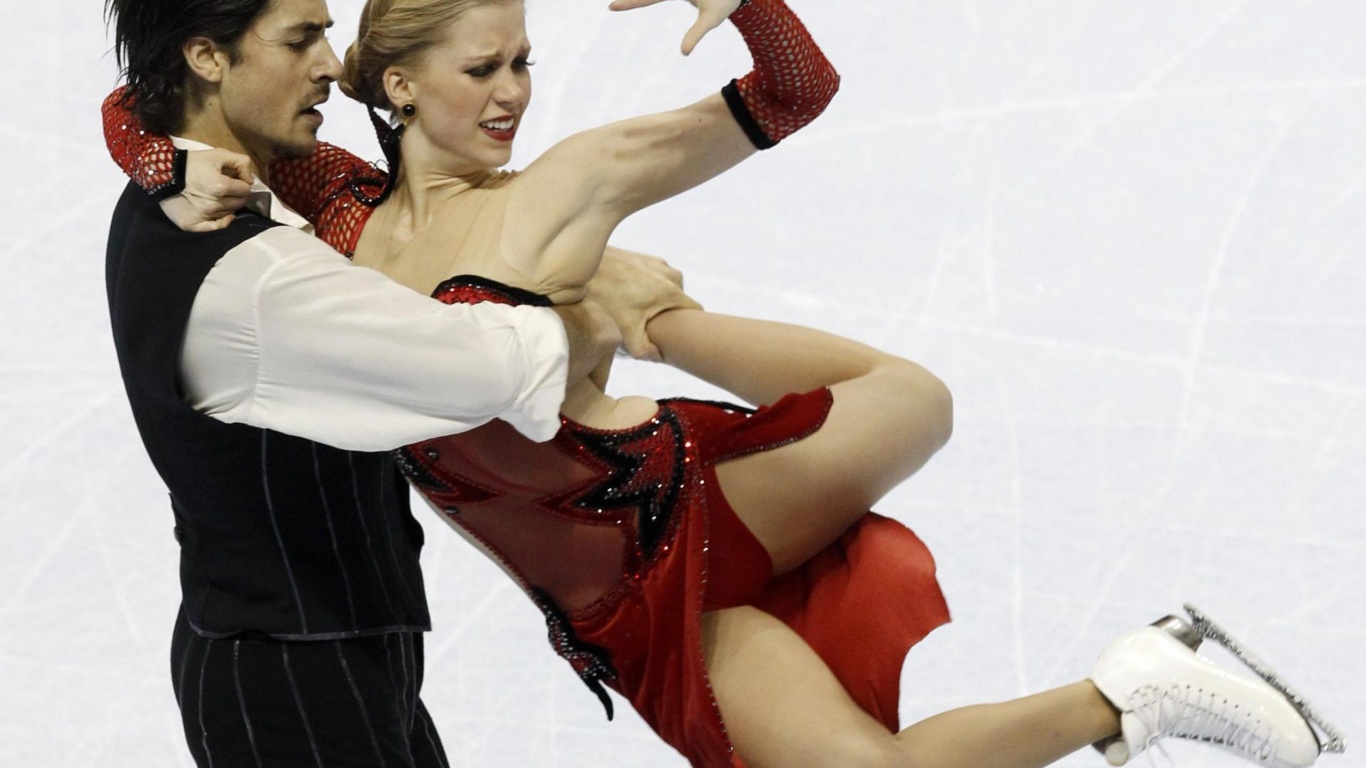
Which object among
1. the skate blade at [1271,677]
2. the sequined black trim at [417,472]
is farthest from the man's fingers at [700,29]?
the skate blade at [1271,677]

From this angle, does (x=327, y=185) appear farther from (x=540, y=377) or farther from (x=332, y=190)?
(x=540, y=377)

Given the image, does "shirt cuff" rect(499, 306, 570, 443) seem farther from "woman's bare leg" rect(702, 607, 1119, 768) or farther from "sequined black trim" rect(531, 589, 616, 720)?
"woman's bare leg" rect(702, 607, 1119, 768)

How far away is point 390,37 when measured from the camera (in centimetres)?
307

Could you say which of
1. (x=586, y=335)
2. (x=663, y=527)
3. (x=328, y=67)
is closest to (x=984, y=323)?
(x=663, y=527)

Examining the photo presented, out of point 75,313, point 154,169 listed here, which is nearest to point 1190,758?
point 154,169

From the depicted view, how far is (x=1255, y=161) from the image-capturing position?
5.20 meters

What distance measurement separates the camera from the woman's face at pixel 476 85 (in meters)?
3.05

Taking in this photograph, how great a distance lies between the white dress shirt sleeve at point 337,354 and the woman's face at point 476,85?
0.41 m

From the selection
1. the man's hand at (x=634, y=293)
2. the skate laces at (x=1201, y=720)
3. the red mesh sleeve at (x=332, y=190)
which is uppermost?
the red mesh sleeve at (x=332, y=190)

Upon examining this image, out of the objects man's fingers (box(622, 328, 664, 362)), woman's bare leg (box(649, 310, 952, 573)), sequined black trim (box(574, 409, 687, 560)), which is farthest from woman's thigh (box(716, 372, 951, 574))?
man's fingers (box(622, 328, 664, 362))

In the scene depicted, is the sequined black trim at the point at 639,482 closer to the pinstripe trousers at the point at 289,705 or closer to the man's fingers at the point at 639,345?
the man's fingers at the point at 639,345

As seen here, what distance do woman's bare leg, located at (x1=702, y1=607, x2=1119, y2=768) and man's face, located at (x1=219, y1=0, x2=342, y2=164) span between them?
1128 millimetres

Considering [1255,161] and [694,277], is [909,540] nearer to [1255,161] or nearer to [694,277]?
[694,277]

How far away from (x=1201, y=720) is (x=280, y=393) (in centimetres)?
183
